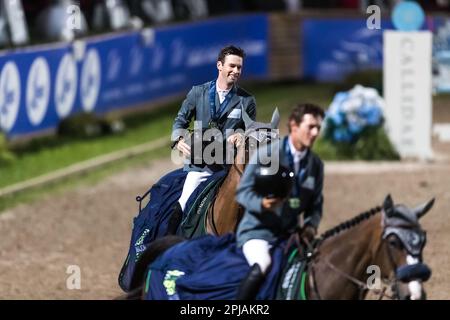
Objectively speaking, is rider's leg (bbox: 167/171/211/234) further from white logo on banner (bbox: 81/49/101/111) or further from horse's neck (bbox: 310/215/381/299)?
white logo on banner (bbox: 81/49/101/111)

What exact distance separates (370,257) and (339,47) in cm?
2593

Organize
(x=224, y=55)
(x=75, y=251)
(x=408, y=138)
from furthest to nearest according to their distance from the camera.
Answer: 1. (x=408, y=138)
2. (x=75, y=251)
3. (x=224, y=55)

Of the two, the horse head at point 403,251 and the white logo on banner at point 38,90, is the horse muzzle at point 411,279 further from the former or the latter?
the white logo on banner at point 38,90

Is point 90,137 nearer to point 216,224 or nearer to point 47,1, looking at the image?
point 47,1

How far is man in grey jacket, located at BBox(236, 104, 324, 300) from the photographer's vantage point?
30.5 feet

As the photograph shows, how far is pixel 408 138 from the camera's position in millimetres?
23438

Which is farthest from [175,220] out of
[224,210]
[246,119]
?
[246,119]

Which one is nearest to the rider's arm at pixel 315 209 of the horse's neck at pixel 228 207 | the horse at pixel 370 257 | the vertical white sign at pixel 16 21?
the horse at pixel 370 257

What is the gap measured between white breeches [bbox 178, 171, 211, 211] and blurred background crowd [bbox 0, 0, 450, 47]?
12524 mm

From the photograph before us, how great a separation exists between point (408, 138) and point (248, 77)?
11629mm

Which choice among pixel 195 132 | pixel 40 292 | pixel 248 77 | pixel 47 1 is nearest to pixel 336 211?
pixel 40 292

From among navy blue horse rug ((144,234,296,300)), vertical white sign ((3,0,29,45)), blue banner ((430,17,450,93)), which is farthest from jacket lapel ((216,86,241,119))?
blue banner ((430,17,450,93))

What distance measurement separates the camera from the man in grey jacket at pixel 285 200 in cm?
929

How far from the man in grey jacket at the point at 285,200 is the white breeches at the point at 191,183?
2.55 m
